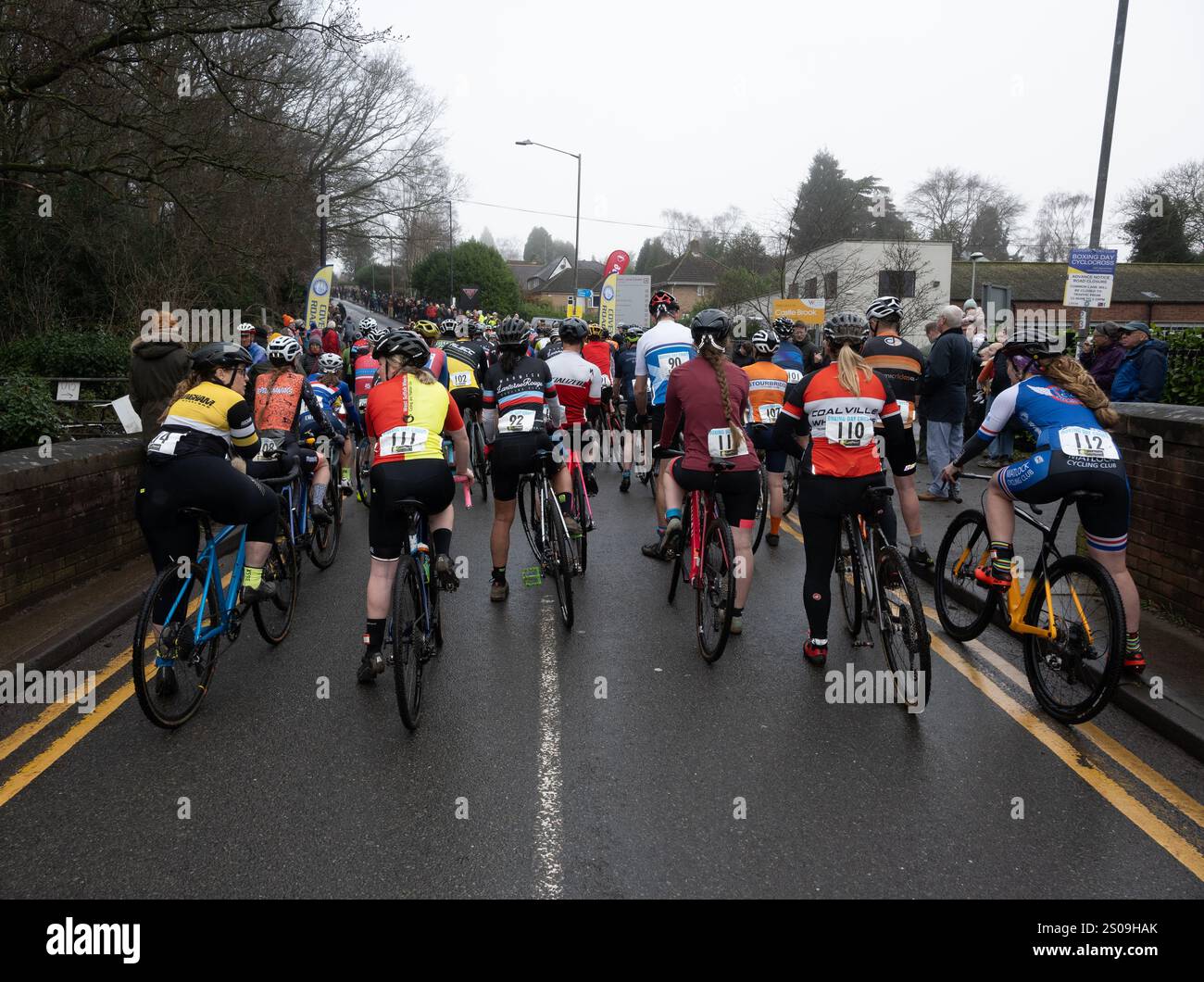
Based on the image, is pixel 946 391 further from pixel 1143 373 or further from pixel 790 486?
pixel 790 486

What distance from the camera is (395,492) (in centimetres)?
505

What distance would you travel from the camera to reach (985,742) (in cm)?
468

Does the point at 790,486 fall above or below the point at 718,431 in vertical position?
below

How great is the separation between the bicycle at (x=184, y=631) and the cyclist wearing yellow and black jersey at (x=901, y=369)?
4.96m

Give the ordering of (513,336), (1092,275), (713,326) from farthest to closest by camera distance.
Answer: (1092,275) < (513,336) < (713,326)

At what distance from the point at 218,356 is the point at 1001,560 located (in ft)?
15.1

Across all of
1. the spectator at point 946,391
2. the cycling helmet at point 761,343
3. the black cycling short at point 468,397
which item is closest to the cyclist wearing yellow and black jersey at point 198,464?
the black cycling short at point 468,397

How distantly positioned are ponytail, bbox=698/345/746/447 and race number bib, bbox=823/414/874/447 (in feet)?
2.14

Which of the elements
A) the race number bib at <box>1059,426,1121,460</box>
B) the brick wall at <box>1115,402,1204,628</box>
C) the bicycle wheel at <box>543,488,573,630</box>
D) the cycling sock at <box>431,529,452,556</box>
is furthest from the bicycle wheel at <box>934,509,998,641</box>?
the cycling sock at <box>431,529,452,556</box>

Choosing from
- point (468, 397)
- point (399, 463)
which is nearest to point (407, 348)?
point (399, 463)

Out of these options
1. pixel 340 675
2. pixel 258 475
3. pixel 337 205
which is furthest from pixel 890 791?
pixel 337 205

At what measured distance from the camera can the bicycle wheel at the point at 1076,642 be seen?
177 inches

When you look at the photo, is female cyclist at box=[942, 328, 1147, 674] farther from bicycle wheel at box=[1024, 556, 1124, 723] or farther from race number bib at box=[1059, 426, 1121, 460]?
bicycle wheel at box=[1024, 556, 1124, 723]

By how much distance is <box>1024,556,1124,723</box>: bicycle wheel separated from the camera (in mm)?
4484
